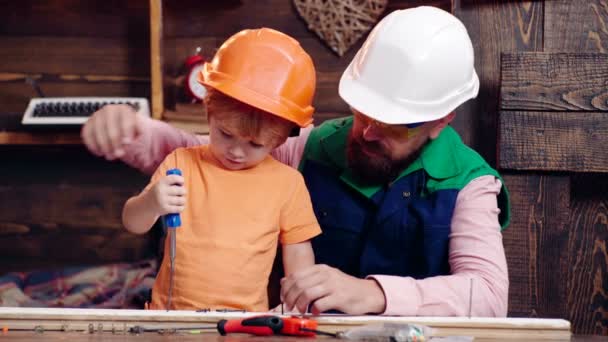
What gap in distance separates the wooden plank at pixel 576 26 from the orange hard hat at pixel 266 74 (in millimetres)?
818

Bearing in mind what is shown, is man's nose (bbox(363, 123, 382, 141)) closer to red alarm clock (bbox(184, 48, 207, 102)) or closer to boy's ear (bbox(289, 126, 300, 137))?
boy's ear (bbox(289, 126, 300, 137))

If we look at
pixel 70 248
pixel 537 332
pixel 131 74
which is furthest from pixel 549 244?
pixel 70 248

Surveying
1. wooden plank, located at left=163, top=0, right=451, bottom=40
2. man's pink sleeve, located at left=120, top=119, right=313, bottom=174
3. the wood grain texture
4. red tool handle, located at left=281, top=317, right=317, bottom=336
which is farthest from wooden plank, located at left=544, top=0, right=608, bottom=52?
the wood grain texture

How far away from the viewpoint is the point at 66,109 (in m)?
3.52

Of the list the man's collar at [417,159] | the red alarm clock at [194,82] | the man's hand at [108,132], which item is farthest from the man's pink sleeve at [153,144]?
the red alarm clock at [194,82]

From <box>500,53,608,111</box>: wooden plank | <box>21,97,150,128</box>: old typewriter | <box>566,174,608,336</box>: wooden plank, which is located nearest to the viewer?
<box>500,53,608,111</box>: wooden plank

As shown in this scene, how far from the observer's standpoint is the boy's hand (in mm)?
1519

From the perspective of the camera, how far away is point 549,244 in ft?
7.46

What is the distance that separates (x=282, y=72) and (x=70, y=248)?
101 inches

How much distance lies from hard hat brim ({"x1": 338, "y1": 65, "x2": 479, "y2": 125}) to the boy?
11cm

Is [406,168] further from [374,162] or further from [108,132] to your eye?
[108,132]

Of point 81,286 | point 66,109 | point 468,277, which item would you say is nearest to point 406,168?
point 468,277

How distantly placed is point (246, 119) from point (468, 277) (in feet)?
2.00

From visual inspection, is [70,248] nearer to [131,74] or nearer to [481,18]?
[131,74]
